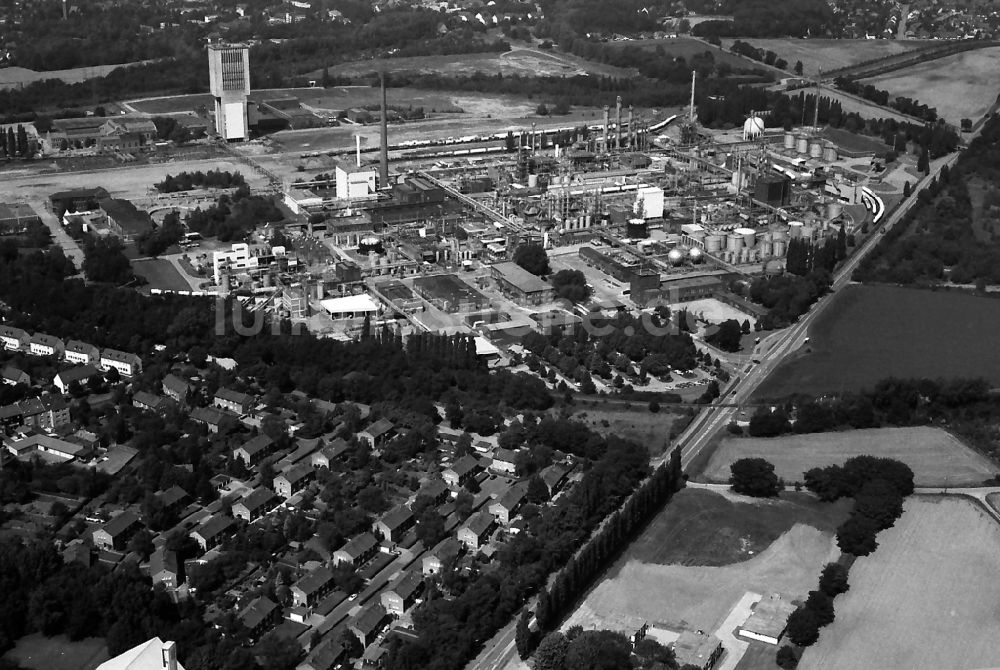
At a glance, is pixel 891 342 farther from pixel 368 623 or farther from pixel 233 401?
pixel 368 623

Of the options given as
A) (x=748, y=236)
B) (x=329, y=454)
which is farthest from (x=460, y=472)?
(x=748, y=236)

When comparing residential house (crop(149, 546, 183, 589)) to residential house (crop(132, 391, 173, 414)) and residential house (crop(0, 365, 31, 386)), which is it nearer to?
residential house (crop(132, 391, 173, 414))

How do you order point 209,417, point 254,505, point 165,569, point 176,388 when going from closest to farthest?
1. point 165,569
2. point 254,505
3. point 209,417
4. point 176,388

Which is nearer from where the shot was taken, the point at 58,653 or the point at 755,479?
the point at 58,653

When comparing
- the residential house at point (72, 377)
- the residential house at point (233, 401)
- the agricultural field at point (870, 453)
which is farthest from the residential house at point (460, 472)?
the residential house at point (72, 377)

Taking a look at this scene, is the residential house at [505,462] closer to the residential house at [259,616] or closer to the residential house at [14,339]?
the residential house at [259,616]

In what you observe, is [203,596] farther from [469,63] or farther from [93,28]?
[93,28]

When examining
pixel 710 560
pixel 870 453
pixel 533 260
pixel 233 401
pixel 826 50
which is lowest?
pixel 710 560
